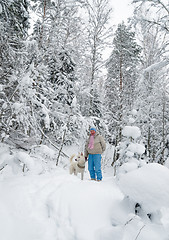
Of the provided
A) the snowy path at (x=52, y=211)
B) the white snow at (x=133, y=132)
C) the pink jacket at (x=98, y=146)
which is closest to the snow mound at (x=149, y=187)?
the snowy path at (x=52, y=211)

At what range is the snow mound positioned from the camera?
64.1 inches

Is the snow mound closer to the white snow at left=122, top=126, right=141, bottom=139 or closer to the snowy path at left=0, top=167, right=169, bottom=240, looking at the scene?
the snowy path at left=0, top=167, right=169, bottom=240

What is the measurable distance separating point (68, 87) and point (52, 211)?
30.0 ft

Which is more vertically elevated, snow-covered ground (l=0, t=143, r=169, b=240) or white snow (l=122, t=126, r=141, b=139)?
white snow (l=122, t=126, r=141, b=139)

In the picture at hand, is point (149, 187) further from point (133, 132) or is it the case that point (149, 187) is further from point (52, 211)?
point (133, 132)

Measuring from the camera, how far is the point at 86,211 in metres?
1.77

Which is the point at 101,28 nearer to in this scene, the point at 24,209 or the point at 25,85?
the point at 25,85

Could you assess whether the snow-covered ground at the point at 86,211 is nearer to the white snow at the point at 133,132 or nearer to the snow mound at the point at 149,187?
the snow mound at the point at 149,187

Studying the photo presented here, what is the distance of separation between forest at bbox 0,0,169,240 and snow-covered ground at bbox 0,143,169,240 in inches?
1.0

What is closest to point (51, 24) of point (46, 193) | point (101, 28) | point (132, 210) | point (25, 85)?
point (101, 28)

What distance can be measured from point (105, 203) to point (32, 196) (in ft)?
3.15

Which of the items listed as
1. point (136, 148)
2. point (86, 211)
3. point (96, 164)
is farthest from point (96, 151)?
point (86, 211)

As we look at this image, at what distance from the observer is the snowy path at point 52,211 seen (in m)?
1.39

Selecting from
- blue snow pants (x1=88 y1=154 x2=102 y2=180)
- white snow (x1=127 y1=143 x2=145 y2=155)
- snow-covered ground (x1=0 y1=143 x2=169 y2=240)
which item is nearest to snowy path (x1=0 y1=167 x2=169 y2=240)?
snow-covered ground (x1=0 y1=143 x2=169 y2=240)
